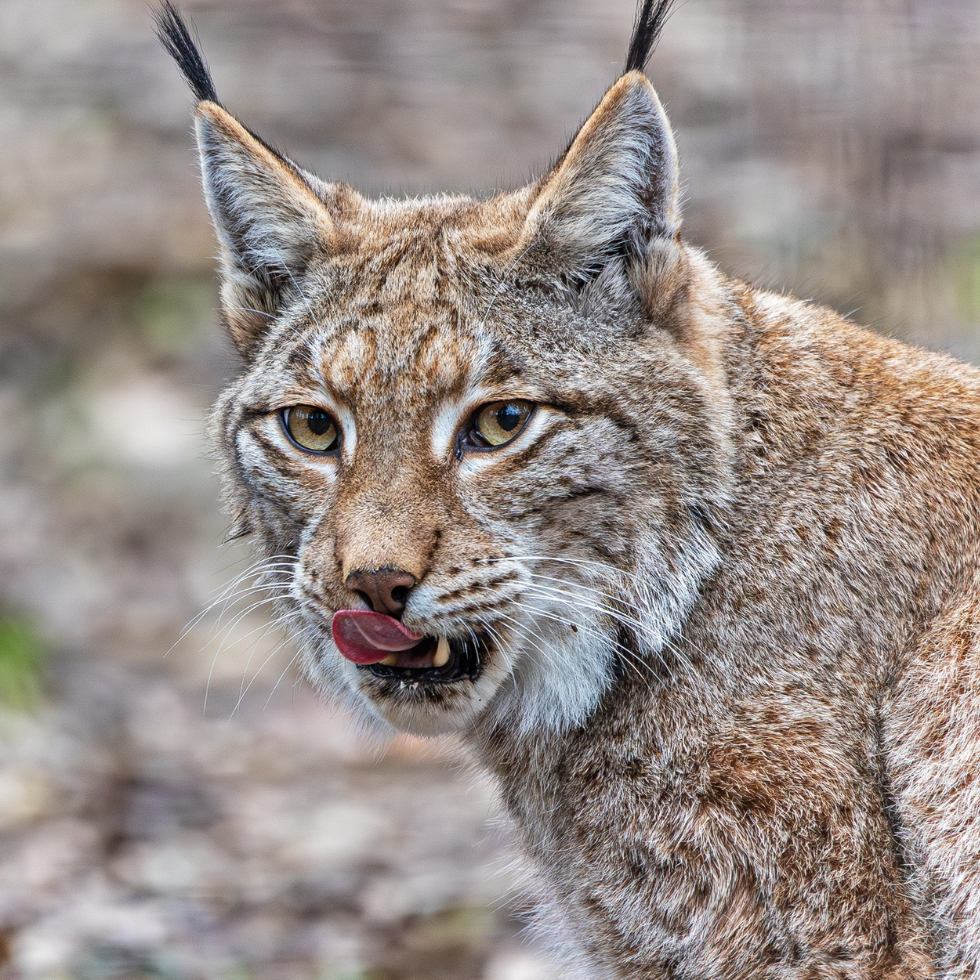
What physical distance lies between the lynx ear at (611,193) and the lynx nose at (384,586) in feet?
3.34

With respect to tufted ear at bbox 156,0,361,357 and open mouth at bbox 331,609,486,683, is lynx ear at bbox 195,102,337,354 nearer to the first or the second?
tufted ear at bbox 156,0,361,357

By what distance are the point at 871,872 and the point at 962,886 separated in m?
0.24

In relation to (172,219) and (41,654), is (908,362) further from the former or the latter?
(172,219)

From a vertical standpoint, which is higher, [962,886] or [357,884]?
[962,886]

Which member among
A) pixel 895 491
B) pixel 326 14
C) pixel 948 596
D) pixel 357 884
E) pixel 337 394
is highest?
pixel 326 14

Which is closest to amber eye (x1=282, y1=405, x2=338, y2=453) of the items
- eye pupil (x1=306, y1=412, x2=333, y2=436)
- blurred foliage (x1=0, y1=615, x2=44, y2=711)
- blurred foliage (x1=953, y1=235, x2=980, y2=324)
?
eye pupil (x1=306, y1=412, x2=333, y2=436)

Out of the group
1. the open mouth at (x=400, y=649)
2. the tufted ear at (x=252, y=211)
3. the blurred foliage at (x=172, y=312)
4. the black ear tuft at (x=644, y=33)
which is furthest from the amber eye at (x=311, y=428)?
the blurred foliage at (x=172, y=312)

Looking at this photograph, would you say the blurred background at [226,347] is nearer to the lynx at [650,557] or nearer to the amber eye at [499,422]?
the lynx at [650,557]

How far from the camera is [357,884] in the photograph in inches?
222

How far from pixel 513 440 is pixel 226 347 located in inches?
54.8

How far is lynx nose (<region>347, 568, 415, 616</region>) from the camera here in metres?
3.20

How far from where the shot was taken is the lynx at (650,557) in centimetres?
330

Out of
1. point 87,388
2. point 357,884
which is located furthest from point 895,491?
point 87,388

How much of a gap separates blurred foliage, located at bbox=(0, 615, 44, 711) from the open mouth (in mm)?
3809
